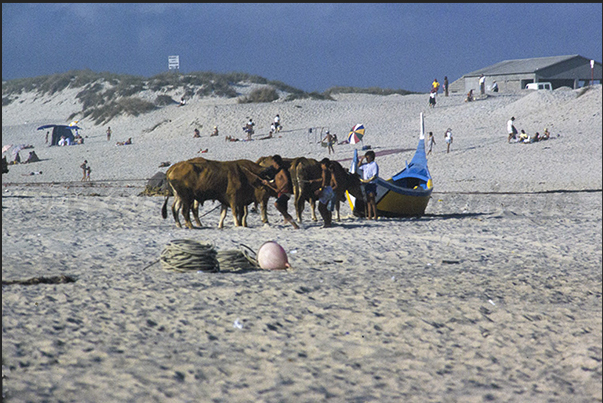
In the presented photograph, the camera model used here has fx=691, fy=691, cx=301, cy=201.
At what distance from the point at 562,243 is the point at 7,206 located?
1163cm

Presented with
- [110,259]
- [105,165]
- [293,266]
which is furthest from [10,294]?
[105,165]

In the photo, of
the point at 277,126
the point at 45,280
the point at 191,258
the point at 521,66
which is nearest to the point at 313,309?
the point at 191,258

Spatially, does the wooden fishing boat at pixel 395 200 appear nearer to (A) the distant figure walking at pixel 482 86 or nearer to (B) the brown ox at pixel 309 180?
(B) the brown ox at pixel 309 180

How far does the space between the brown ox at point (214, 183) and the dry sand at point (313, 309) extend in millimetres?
602

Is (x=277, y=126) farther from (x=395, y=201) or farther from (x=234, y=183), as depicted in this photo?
(x=234, y=183)

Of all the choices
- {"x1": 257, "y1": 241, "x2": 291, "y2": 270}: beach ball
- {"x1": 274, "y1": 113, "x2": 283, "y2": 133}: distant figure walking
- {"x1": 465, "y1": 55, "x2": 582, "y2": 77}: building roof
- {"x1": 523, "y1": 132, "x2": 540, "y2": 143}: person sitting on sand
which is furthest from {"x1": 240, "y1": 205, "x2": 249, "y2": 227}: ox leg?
{"x1": 465, "y1": 55, "x2": 582, "y2": 77}: building roof

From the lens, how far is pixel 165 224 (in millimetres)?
14422

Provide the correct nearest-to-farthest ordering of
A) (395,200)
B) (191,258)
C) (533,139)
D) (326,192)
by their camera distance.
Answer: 1. (191,258)
2. (326,192)
3. (395,200)
4. (533,139)

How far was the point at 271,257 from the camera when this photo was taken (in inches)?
352

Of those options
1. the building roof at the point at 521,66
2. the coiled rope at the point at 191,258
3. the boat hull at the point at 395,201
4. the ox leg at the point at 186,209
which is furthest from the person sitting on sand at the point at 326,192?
the building roof at the point at 521,66

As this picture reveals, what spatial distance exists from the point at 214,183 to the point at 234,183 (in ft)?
1.26

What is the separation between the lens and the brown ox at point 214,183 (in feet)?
43.0

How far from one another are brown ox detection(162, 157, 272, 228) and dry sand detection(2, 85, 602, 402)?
602 millimetres

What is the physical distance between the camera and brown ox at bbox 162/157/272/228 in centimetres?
1309
